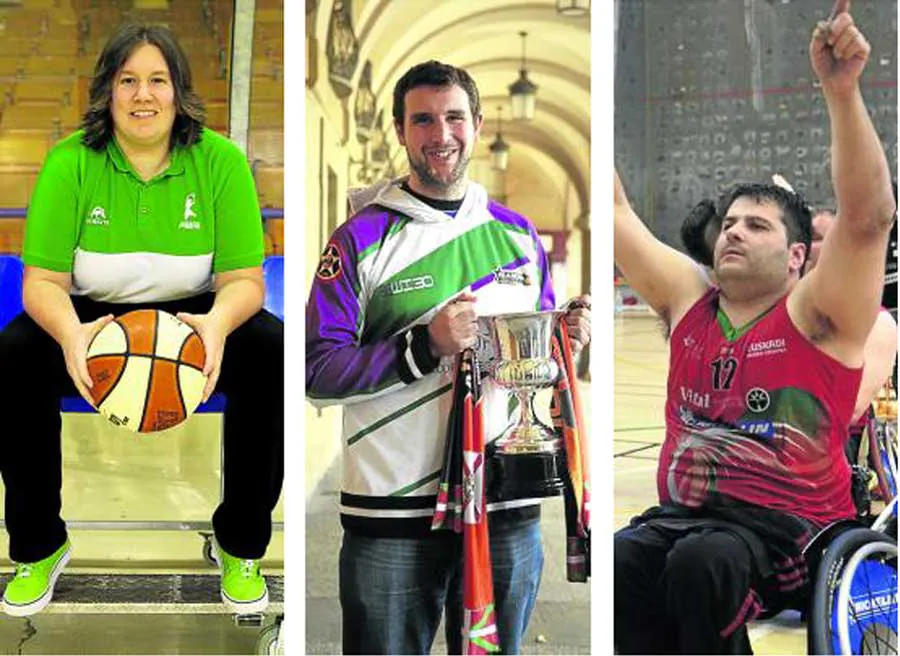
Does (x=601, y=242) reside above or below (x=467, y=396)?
above

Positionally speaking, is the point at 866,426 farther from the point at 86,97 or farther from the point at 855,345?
the point at 86,97

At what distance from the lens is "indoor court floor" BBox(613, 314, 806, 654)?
3.36 metres

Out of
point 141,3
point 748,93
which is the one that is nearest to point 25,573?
point 141,3

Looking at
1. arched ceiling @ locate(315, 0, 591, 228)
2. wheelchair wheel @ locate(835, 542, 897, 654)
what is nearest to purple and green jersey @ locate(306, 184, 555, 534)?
arched ceiling @ locate(315, 0, 591, 228)

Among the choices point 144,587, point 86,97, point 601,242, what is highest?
point 86,97

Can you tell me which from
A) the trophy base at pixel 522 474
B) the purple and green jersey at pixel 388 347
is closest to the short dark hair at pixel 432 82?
the purple and green jersey at pixel 388 347

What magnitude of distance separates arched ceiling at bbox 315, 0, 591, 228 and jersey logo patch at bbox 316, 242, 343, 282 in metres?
0.31

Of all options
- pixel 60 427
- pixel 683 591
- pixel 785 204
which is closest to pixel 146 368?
pixel 60 427

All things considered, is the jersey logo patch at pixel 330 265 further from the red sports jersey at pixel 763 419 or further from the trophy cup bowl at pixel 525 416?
the red sports jersey at pixel 763 419

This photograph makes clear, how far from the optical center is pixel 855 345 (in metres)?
3.34

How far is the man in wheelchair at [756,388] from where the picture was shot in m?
3.32

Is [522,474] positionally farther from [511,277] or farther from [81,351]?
[81,351]

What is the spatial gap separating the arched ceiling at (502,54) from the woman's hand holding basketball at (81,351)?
2.91ft

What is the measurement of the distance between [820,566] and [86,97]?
2.27 meters
